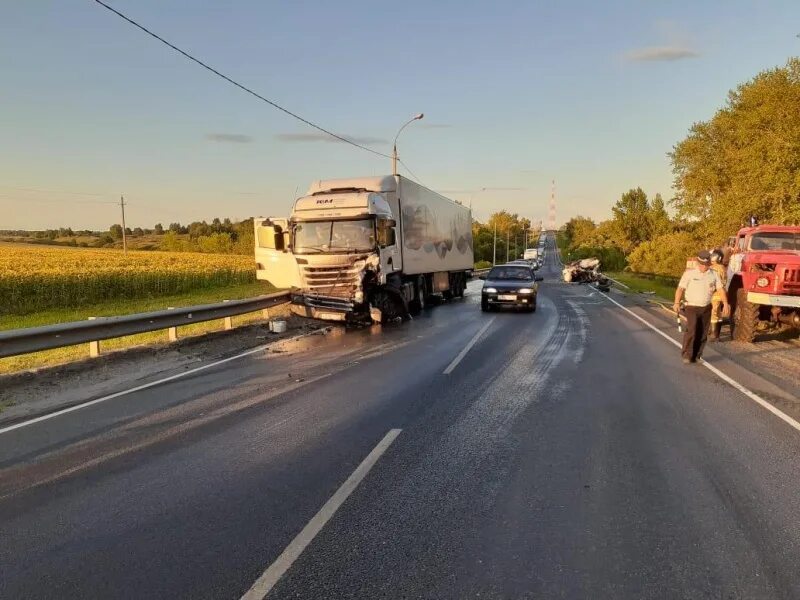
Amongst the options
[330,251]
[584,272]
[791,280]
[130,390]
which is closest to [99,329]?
[130,390]

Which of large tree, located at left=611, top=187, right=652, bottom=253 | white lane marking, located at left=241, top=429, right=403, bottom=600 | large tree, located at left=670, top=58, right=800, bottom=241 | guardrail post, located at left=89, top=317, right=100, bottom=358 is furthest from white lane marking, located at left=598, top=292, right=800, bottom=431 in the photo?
large tree, located at left=611, top=187, right=652, bottom=253

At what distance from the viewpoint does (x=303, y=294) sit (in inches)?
596

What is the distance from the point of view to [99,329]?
33.6 ft

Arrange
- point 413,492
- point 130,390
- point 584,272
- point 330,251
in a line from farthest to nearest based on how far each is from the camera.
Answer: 1. point 584,272
2. point 330,251
3. point 130,390
4. point 413,492

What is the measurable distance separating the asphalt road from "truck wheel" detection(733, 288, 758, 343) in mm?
5101

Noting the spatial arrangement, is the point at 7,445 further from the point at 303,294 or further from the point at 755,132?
the point at 755,132

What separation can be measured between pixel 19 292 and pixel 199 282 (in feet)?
42.1

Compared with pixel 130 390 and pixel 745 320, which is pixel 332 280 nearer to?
pixel 130 390

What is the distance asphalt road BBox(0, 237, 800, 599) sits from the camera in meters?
3.28

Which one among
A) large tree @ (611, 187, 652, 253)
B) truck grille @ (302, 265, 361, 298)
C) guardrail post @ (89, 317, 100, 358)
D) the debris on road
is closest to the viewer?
guardrail post @ (89, 317, 100, 358)

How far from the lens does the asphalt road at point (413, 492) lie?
10.8ft

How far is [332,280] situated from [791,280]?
1033 cm

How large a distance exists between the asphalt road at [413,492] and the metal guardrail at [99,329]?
7.67 ft

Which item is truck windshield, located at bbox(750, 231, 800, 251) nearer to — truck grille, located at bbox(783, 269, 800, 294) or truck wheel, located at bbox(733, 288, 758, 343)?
truck wheel, located at bbox(733, 288, 758, 343)
